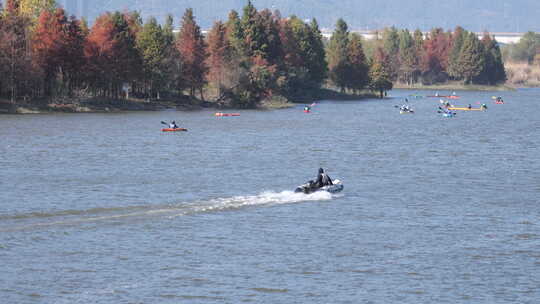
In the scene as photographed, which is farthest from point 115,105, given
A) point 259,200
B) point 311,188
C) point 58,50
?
point 259,200

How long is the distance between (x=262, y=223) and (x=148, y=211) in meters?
6.40

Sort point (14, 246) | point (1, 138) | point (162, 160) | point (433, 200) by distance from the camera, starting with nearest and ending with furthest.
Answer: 1. point (14, 246)
2. point (433, 200)
3. point (162, 160)
4. point (1, 138)

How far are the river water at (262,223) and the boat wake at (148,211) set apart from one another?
0.34 ft

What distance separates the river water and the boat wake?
0.34 ft

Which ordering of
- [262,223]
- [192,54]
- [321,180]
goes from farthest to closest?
[192,54], [321,180], [262,223]

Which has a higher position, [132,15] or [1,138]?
[132,15]

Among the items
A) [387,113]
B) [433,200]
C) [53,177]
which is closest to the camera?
[433,200]

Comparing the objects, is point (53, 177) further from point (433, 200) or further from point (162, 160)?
point (433, 200)

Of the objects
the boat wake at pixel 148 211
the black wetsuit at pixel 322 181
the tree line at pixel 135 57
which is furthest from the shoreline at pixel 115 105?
the boat wake at pixel 148 211

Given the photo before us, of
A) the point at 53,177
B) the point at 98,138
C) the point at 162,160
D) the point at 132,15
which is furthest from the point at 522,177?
the point at 132,15

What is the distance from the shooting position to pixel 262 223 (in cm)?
4544

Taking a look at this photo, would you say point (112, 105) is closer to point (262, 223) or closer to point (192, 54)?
point (192, 54)

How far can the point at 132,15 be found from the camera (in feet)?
513

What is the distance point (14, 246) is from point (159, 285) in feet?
28.9
